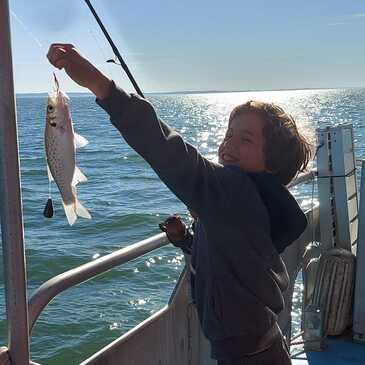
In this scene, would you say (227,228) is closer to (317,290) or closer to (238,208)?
(238,208)

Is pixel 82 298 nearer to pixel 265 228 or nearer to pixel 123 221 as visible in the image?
pixel 123 221

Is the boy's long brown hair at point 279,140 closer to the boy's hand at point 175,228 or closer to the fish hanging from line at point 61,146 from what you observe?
the boy's hand at point 175,228

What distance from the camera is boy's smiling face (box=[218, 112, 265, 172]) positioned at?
1.89 meters

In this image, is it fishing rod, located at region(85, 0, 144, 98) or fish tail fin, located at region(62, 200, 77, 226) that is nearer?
fish tail fin, located at region(62, 200, 77, 226)

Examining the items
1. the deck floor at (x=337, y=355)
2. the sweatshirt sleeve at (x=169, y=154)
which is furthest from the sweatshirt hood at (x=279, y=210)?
the deck floor at (x=337, y=355)

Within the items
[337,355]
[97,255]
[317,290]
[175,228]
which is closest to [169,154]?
[175,228]

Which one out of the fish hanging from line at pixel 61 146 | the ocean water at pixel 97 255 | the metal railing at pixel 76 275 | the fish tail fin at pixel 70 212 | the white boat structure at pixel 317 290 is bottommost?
the ocean water at pixel 97 255

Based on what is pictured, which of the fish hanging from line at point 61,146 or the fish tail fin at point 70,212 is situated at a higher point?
the fish hanging from line at point 61,146

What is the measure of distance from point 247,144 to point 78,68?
67cm

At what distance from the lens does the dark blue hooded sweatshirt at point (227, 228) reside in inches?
60.2

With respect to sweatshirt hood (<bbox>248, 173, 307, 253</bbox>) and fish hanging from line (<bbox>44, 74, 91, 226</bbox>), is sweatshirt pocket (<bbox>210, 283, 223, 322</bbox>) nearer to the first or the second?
sweatshirt hood (<bbox>248, 173, 307, 253</bbox>)

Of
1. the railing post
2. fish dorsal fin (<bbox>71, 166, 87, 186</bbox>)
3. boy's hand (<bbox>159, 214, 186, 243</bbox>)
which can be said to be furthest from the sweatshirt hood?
the railing post

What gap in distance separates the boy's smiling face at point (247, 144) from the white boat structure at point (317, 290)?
1.90ft

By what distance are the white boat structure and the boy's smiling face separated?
580 mm
